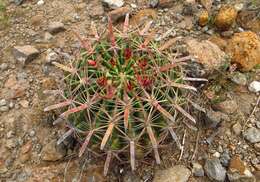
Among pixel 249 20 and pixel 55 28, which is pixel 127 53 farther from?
pixel 249 20

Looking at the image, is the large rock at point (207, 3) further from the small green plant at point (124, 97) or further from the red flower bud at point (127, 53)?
the red flower bud at point (127, 53)

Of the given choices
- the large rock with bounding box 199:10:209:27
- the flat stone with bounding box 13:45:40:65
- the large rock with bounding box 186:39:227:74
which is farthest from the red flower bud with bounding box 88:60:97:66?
the large rock with bounding box 199:10:209:27

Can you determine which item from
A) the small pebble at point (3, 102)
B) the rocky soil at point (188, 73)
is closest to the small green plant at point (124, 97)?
the rocky soil at point (188, 73)

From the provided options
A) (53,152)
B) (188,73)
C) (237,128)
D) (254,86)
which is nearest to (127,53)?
(188,73)

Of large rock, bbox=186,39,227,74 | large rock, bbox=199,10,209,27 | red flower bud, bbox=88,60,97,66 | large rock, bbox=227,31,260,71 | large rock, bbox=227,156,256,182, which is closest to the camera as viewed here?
red flower bud, bbox=88,60,97,66

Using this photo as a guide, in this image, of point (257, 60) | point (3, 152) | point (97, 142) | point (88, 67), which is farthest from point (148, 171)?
point (257, 60)

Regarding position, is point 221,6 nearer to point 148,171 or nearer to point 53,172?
point 148,171

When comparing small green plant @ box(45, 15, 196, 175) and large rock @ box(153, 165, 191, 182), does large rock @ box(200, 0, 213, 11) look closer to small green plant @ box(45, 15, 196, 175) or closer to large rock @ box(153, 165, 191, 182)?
small green plant @ box(45, 15, 196, 175)
